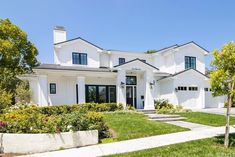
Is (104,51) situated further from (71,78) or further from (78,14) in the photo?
(78,14)

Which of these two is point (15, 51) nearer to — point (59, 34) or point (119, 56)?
point (59, 34)

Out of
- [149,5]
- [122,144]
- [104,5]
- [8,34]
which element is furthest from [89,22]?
[122,144]

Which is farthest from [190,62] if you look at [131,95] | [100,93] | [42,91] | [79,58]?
[42,91]

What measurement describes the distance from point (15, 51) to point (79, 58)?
927 centimetres

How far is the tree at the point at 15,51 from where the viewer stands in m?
12.7

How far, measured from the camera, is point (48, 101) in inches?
730

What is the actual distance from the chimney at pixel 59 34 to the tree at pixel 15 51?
27.9ft

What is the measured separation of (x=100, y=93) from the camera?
2119cm

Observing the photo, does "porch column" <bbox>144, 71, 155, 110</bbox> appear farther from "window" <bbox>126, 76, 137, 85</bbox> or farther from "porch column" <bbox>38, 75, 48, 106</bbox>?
"porch column" <bbox>38, 75, 48, 106</bbox>

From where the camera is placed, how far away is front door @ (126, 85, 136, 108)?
2142 cm

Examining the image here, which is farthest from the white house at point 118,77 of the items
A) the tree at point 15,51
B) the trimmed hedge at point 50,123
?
the trimmed hedge at point 50,123

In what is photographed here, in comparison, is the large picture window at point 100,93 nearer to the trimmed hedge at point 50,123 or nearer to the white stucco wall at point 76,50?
the white stucco wall at point 76,50

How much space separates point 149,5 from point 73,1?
17.3 ft

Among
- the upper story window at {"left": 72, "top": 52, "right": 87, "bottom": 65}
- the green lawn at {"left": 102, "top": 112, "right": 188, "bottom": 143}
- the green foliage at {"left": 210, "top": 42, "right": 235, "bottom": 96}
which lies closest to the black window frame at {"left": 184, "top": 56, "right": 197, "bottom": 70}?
the upper story window at {"left": 72, "top": 52, "right": 87, "bottom": 65}
